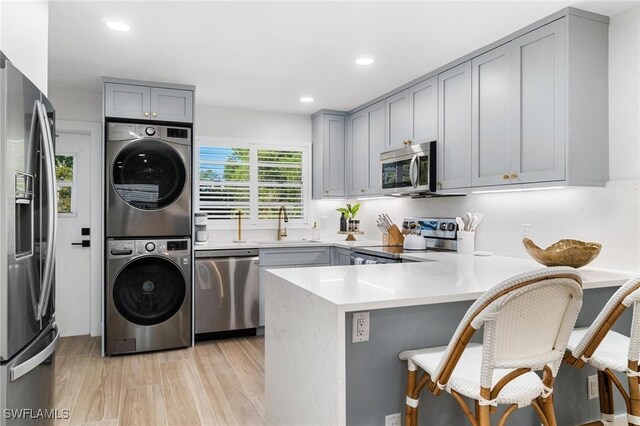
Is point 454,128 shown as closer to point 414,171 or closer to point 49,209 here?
point 414,171

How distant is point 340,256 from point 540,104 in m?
2.47

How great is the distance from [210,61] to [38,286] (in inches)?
87.6

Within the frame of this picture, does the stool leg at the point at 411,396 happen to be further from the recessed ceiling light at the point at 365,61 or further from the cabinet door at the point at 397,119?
the cabinet door at the point at 397,119

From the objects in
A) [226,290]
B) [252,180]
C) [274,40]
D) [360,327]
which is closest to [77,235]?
[226,290]

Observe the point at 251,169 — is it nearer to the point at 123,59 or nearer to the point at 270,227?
the point at 270,227

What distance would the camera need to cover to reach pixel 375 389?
1.92 metres

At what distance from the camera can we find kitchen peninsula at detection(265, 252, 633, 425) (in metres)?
1.76

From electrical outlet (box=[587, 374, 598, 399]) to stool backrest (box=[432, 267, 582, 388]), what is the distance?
1100mm

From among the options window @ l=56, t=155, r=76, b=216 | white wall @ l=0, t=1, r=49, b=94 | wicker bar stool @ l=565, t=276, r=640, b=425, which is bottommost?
wicker bar stool @ l=565, t=276, r=640, b=425

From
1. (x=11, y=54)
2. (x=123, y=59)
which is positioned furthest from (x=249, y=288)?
(x=11, y=54)

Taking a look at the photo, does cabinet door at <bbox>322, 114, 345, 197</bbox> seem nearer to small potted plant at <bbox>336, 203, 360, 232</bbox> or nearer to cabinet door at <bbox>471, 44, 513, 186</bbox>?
small potted plant at <bbox>336, 203, 360, 232</bbox>

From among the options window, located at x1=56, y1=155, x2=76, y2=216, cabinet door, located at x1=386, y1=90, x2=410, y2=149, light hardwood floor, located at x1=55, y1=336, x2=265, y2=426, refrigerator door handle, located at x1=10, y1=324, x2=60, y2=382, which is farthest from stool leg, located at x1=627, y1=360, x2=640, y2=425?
window, located at x1=56, y1=155, x2=76, y2=216

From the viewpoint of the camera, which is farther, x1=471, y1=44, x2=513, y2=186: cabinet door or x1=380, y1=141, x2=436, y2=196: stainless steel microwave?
x1=380, y1=141, x2=436, y2=196: stainless steel microwave

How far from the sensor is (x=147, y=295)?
13.1 ft
